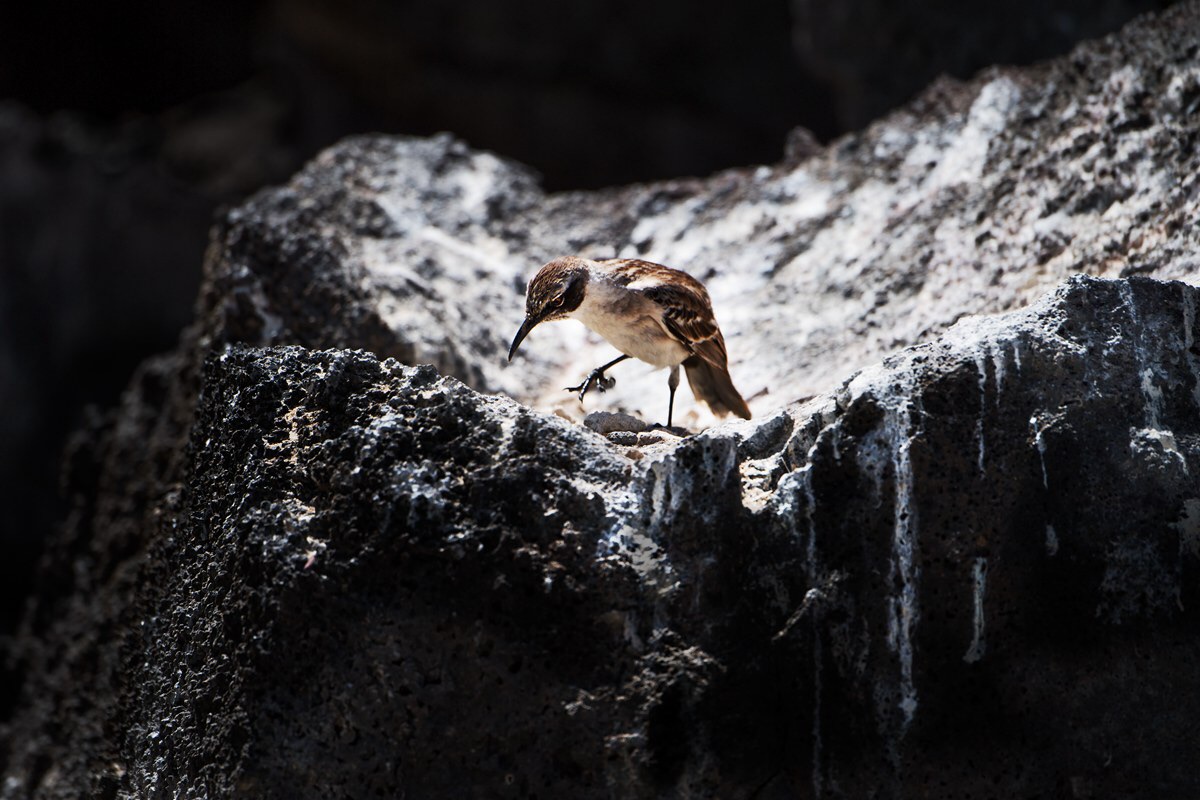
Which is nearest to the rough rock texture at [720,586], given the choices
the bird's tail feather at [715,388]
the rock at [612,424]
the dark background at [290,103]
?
the rock at [612,424]

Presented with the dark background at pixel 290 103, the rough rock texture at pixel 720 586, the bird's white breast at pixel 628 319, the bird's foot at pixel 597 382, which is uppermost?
the dark background at pixel 290 103

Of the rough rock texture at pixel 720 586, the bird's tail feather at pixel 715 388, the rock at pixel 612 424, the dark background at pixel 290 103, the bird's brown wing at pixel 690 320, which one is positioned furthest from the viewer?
the dark background at pixel 290 103

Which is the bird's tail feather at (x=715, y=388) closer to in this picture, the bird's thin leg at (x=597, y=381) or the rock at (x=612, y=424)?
the bird's thin leg at (x=597, y=381)

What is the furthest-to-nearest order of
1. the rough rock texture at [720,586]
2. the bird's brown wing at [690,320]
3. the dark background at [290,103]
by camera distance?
the dark background at [290,103]
the bird's brown wing at [690,320]
the rough rock texture at [720,586]

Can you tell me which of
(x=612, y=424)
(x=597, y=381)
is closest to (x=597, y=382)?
(x=597, y=381)

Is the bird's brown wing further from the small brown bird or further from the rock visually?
the rock

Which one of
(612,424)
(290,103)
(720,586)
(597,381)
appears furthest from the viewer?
(290,103)

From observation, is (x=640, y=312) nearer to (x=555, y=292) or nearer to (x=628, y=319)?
(x=628, y=319)

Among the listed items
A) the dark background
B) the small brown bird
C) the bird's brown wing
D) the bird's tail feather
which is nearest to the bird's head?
the small brown bird
